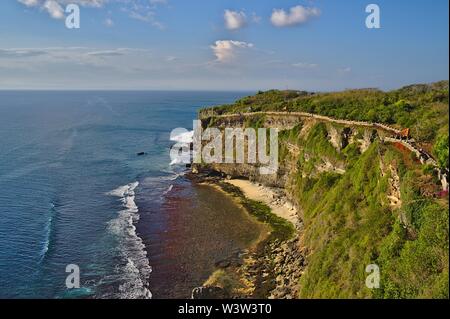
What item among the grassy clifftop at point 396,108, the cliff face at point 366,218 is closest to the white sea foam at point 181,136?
the grassy clifftop at point 396,108

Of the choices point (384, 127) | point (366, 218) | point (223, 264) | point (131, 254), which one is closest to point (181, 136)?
point (131, 254)

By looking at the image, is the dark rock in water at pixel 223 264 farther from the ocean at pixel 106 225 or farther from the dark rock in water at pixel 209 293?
the dark rock in water at pixel 209 293

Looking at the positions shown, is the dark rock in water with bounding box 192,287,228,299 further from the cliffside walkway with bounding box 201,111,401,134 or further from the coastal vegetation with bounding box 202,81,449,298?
the cliffside walkway with bounding box 201,111,401,134

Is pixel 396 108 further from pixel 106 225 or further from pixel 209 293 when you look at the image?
pixel 106 225

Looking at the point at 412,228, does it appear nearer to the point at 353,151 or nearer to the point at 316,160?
the point at 353,151

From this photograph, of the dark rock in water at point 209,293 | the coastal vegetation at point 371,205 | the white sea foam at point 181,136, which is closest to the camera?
the coastal vegetation at point 371,205

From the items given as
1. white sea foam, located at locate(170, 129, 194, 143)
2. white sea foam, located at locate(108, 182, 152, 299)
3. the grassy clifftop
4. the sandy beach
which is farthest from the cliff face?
white sea foam, located at locate(170, 129, 194, 143)
